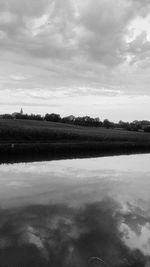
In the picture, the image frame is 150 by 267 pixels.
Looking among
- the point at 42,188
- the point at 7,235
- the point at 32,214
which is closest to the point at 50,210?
the point at 32,214

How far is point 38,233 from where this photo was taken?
10195mm

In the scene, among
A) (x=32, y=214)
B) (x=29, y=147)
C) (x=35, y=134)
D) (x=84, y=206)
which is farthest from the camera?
(x=35, y=134)

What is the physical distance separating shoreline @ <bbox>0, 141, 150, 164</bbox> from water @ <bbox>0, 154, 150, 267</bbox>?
16263 mm

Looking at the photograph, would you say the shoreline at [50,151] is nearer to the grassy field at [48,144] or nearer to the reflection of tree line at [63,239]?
the grassy field at [48,144]

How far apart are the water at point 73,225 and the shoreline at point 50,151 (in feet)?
53.4

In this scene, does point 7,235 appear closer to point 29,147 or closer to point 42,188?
point 42,188

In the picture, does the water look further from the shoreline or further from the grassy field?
the grassy field

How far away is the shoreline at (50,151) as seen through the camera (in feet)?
120

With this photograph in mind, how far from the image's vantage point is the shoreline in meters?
36.5

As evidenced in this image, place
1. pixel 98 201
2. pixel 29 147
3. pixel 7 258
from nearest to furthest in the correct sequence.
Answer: pixel 7 258, pixel 98 201, pixel 29 147

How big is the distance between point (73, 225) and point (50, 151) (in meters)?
35.8

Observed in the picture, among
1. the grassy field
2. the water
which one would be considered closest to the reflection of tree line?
the water

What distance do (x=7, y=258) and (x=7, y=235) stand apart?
5.27 ft

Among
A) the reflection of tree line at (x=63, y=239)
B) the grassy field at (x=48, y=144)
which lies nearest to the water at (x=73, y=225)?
the reflection of tree line at (x=63, y=239)
